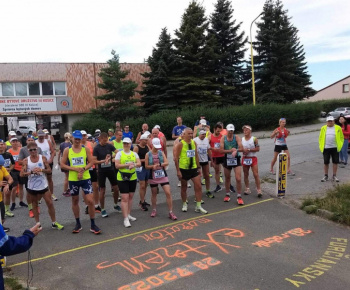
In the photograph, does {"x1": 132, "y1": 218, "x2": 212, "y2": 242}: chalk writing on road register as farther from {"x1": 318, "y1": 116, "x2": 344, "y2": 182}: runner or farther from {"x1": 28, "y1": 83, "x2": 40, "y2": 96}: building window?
{"x1": 28, "y1": 83, "x2": 40, "y2": 96}: building window

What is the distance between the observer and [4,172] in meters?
5.62

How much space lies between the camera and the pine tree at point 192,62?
91.2ft

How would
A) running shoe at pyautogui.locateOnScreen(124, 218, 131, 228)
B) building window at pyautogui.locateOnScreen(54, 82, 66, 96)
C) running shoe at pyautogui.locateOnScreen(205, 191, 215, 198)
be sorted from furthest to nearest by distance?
building window at pyautogui.locateOnScreen(54, 82, 66, 96) < running shoe at pyautogui.locateOnScreen(205, 191, 215, 198) < running shoe at pyautogui.locateOnScreen(124, 218, 131, 228)

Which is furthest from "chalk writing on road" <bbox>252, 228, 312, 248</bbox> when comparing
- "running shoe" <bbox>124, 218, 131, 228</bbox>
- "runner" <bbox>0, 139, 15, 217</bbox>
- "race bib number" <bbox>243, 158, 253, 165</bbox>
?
"runner" <bbox>0, 139, 15, 217</bbox>

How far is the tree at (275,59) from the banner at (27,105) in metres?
20.5

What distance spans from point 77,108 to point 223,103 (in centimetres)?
1404

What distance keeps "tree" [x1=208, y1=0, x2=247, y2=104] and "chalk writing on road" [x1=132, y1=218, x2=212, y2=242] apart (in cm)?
2505

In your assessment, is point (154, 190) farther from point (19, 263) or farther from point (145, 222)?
point (19, 263)

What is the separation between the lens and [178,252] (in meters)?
5.05

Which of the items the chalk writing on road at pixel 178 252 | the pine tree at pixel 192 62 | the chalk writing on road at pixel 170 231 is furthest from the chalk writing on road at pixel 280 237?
the pine tree at pixel 192 62

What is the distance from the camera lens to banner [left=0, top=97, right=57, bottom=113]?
25.4m

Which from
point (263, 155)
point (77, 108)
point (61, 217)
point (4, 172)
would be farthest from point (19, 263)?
point (77, 108)

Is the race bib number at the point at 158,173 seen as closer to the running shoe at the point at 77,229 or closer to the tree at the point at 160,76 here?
the running shoe at the point at 77,229

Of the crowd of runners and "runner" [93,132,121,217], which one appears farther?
"runner" [93,132,121,217]
